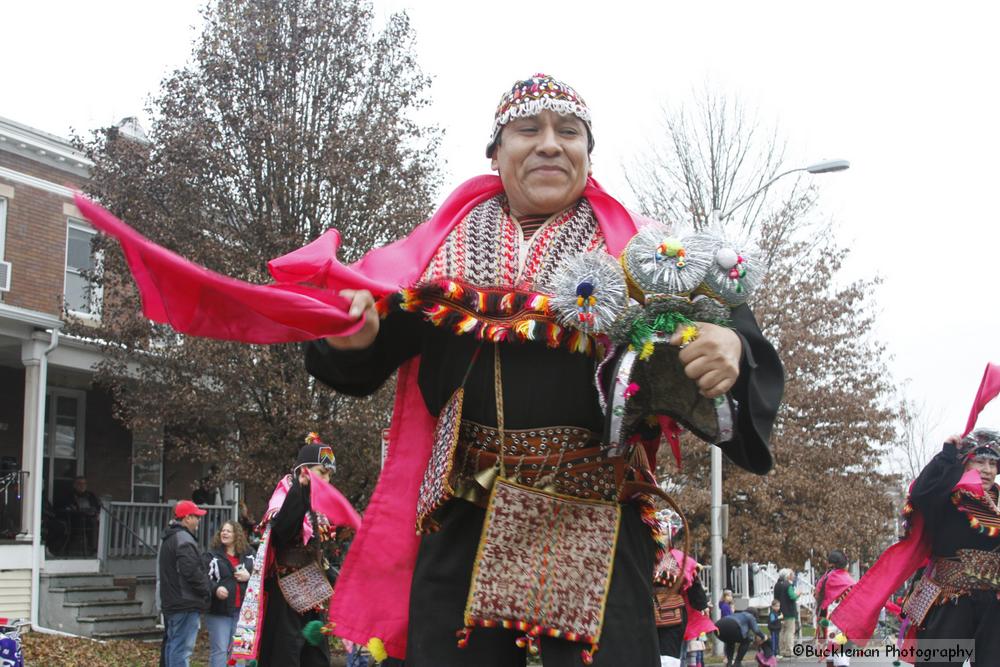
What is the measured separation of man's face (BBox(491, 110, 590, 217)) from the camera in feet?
10.2

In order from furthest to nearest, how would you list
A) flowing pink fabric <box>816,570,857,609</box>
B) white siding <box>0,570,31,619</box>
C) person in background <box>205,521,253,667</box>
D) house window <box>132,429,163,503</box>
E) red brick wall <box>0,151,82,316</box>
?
house window <box>132,429,163,503</box>
red brick wall <box>0,151,82,316</box>
white siding <box>0,570,31,619</box>
flowing pink fabric <box>816,570,857,609</box>
person in background <box>205,521,253,667</box>

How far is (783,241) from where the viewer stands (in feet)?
83.9

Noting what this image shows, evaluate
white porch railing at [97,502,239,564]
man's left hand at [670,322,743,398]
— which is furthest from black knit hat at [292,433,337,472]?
white porch railing at [97,502,239,564]

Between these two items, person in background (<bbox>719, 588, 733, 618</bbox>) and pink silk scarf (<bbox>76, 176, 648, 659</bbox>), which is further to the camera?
person in background (<bbox>719, 588, 733, 618</bbox>)

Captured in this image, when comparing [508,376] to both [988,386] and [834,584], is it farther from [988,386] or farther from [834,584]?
[834,584]

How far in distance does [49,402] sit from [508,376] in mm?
18677

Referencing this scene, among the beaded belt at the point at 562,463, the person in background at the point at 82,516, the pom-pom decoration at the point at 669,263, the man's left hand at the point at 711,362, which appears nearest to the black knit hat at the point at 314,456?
the beaded belt at the point at 562,463

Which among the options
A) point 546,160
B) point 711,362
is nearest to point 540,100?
point 546,160

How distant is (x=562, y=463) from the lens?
9.18 feet

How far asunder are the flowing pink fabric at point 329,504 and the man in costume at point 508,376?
22.2ft

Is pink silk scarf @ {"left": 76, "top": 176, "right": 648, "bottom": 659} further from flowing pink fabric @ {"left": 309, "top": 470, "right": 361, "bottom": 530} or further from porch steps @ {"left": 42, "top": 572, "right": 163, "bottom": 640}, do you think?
porch steps @ {"left": 42, "top": 572, "right": 163, "bottom": 640}

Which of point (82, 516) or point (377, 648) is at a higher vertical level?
point (82, 516)

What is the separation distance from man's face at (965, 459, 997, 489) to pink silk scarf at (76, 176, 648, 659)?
5670 millimetres

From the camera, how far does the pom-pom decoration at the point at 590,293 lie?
2609mm
